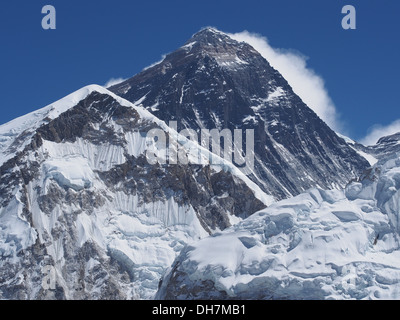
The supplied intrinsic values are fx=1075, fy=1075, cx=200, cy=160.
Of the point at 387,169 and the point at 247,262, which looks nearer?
the point at 247,262

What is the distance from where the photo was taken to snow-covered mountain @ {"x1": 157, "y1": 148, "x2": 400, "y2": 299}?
6029 inches

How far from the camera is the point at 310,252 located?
A: 522 ft

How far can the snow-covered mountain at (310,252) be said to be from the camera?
6029 inches

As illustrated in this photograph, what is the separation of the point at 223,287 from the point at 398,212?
31.7 meters
